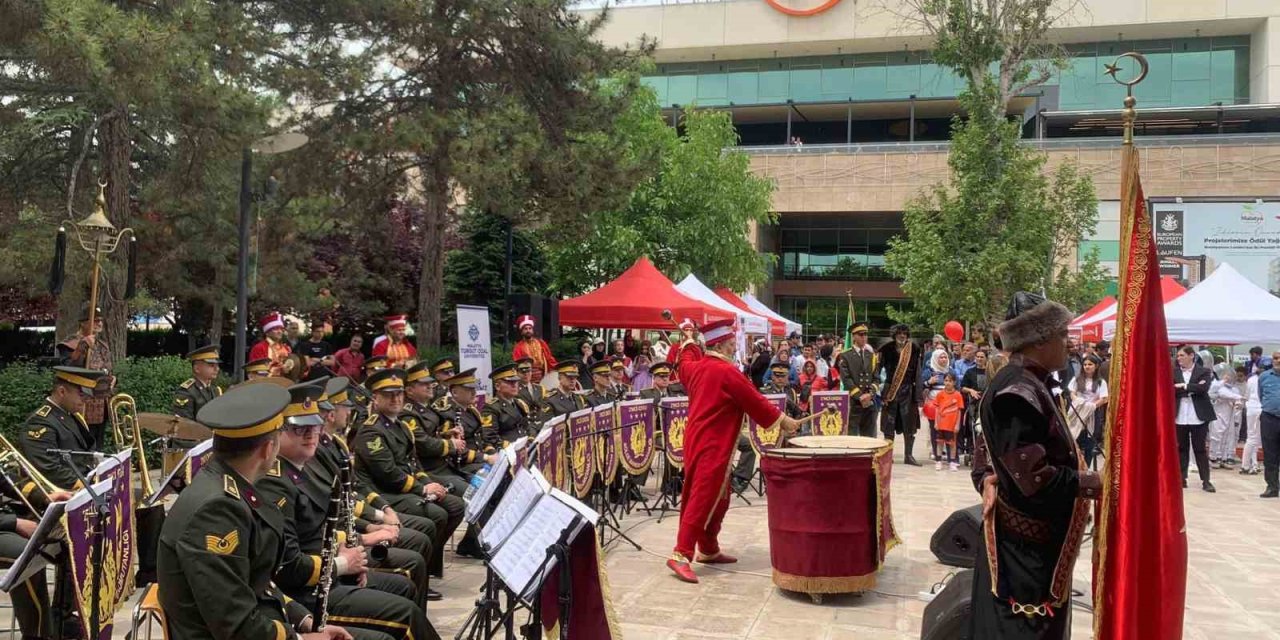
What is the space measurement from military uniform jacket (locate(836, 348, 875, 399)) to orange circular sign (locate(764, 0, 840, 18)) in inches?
1389

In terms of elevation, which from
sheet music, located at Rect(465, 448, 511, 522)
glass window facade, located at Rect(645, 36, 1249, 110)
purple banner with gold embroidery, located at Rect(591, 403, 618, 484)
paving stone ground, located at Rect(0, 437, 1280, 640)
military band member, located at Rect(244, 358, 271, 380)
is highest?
glass window facade, located at Rect(645, 36, 1249, 110)

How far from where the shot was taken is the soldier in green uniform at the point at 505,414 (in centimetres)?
932

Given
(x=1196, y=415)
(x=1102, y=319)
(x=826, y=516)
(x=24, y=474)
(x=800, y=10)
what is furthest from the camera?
(x=800, y=10)

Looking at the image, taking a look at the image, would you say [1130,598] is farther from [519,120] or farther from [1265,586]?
[519,120]

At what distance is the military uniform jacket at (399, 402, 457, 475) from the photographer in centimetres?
773

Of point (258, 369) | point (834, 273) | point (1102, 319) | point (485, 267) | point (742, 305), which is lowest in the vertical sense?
point (258, 369)

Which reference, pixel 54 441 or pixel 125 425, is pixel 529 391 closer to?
pixel 125 425

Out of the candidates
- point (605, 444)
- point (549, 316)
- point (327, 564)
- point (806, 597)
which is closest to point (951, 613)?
point (806, 597)

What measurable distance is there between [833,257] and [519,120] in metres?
32.7

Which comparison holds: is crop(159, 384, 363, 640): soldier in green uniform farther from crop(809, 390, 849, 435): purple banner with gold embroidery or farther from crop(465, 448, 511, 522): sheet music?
crop(809, 390, 849, 435): purple banner with gold embroidery

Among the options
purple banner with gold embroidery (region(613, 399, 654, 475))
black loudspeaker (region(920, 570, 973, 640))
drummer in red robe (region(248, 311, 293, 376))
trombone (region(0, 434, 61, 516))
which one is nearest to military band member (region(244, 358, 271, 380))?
drummer in red robe (region(248, 311, 293, 376))

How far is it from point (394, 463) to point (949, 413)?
394 inches

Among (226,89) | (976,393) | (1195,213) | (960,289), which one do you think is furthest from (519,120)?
(1195,213)

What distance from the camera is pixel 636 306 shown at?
1697 cm
